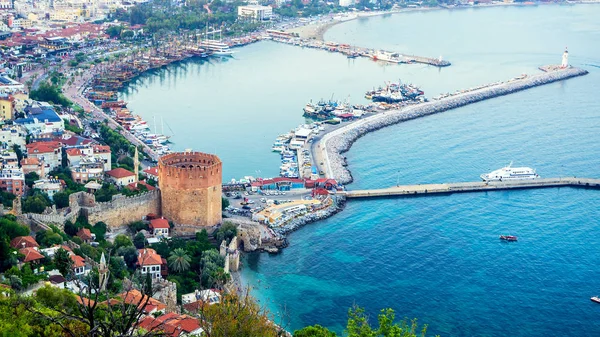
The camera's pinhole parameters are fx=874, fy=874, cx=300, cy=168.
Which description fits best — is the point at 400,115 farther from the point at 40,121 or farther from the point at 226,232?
the point at 226,232

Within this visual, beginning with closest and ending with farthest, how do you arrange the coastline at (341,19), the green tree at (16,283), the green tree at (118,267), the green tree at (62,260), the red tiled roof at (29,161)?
the green tree at (16,283) → the green tree at (62,260) → the green tree at (118,267) → the red tiled roof at (29,161) → the coastline at (341,19)

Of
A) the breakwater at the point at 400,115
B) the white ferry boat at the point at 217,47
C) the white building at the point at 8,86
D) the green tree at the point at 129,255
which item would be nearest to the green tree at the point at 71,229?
the green tree at the point at 129,255

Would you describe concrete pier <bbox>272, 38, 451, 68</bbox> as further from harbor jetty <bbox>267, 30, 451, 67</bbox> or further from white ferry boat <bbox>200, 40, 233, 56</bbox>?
white ferry boat <bbox>200, 40, 233, 56</bbox>

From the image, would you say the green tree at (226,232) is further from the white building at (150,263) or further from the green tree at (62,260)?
the green tree at (62,260)

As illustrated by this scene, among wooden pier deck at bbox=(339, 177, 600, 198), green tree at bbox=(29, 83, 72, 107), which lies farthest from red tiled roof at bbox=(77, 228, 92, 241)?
green tree at bbox=(29, 83, 72, 107)

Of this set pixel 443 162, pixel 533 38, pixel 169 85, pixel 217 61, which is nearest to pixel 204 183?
pixel 443 162

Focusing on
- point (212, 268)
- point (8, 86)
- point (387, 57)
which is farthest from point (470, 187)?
point (387, 57)
